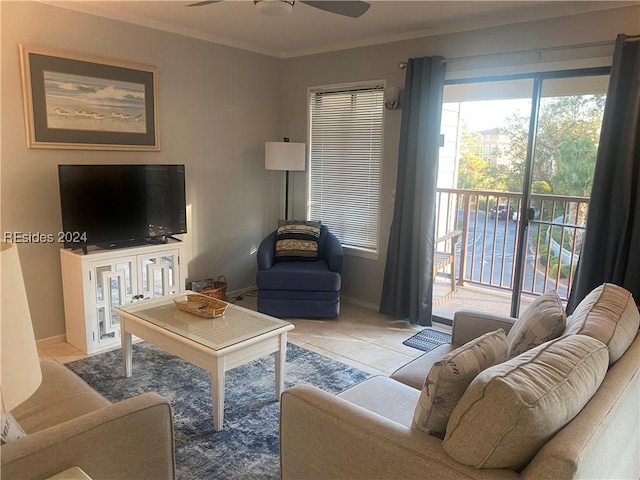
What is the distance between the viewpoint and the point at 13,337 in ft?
3.13

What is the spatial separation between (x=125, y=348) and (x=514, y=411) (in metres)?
2.58

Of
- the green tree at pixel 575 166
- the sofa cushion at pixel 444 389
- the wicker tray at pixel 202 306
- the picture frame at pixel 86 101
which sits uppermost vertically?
the picture frame at pixel 86 101

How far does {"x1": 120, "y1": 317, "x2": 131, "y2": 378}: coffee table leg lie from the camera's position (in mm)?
3016

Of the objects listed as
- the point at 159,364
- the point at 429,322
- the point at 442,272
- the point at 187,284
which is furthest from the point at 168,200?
the point at 442,272

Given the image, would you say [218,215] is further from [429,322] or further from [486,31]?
[486,31]

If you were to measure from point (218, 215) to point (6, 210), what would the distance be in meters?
1.85

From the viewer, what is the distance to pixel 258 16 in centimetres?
370

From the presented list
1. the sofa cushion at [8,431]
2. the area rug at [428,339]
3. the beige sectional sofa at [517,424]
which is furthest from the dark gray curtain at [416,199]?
the sofa cushion at [8,431]

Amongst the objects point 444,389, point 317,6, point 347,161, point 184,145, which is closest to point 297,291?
point 347,161

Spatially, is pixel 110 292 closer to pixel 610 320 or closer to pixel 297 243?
pixel 297 243

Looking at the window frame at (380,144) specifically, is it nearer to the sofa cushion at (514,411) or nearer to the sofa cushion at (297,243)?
the sofa cushion at (297,243)

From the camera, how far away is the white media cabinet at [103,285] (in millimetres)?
3412

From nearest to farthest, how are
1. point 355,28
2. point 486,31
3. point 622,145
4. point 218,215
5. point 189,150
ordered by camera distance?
point 622,145 → point 486,31 → point 355,28 → point 189,150 → point 218,215

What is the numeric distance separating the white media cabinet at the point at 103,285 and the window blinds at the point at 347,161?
70.5 inches
